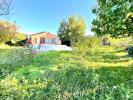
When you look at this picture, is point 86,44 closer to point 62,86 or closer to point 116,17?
point 116,17

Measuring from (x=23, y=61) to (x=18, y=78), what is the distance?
421 centimetres

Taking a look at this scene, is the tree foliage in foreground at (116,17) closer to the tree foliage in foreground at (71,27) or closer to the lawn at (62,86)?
the lawn at (62,86)

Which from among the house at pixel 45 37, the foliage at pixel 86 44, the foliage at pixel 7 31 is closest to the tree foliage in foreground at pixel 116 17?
the foliage at pixel 86 44

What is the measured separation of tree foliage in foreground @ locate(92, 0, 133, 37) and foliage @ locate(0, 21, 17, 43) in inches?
1392

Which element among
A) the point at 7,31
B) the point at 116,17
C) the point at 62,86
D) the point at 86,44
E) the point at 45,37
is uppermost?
the point at 7,31

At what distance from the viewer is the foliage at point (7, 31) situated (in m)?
47.9

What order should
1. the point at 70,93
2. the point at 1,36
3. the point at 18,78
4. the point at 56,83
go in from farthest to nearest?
the point at 1,36, the point at 18,78, the point at 56,83, the point at 70,93

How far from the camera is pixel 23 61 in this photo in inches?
560

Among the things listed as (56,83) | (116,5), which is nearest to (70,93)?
(56,83)

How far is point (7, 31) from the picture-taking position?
4938 cm

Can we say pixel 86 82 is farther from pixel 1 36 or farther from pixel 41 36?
pixel 41 36

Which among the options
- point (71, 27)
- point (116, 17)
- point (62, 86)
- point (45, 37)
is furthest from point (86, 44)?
point (45, 37)

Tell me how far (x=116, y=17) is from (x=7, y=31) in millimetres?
39474

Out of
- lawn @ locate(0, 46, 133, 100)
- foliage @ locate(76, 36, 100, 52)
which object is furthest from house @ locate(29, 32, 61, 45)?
lawn @ locate(0, 46, 133, 100)
